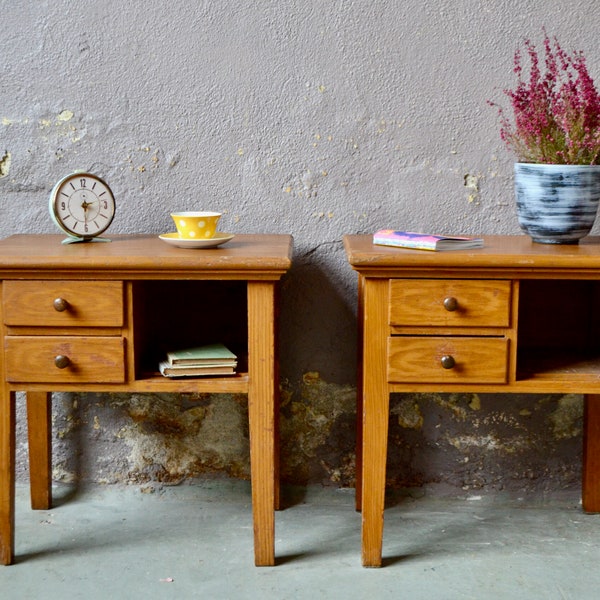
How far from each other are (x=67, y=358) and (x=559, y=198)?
1.45 m

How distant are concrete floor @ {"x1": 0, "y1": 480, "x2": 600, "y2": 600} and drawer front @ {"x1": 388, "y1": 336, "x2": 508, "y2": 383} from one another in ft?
1.87

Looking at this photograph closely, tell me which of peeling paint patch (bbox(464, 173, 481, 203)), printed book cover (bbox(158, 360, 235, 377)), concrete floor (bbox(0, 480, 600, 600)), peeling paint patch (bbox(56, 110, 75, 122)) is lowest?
concrete floor (bbox(0, 480, 600, 600))

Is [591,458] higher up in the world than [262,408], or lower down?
lower down

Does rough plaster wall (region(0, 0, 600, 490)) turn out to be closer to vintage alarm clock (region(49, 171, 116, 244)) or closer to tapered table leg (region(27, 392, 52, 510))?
tapered table leg (region(27, 392, 52, 510))

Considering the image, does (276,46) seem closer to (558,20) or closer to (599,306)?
(558,20)

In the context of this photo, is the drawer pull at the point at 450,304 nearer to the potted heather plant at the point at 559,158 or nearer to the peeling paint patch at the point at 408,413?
the potted heather plant at the point at 559,158

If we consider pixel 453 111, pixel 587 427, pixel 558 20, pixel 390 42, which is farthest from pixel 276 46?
pixel 587 427

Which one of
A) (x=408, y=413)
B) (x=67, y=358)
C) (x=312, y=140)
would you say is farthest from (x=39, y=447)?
(x=312, y=140)

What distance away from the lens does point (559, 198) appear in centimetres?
234

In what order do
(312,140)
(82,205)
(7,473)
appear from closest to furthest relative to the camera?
(7,473) → (82,205) → (312,140)

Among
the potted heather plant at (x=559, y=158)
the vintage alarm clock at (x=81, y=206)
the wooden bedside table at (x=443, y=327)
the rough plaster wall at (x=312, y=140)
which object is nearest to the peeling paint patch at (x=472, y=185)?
the rough plaster wall at (x=312, y=140)

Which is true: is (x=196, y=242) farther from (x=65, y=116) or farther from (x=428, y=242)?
(x=65, y=116)

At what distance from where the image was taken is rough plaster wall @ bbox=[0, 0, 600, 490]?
265cm

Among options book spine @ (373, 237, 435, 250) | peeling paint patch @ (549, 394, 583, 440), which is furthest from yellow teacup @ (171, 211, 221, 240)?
peeling paint patch @ (549, 394, 583, 440)
